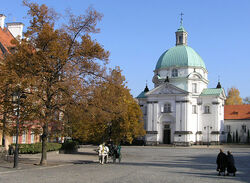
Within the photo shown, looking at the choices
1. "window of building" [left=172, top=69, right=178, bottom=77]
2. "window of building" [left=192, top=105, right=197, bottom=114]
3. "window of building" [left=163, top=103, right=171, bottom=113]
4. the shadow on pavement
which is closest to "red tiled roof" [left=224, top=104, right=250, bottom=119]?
"window of building" [left=192, top=105, right=197, bottom=114]

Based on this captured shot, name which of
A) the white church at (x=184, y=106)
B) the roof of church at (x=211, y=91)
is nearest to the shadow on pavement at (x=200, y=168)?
the white church at (x=184, y=106)

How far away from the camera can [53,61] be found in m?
21.4

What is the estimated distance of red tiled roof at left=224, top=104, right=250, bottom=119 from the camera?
72875 millimetres

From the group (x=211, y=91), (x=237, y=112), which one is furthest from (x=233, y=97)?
(x=211, y=91)

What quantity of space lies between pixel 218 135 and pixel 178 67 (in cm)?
1572

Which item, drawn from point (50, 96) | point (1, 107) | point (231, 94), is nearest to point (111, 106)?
point (50, 96)

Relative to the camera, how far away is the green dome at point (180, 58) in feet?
229

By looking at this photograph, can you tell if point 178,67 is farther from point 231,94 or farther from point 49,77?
point 49,77

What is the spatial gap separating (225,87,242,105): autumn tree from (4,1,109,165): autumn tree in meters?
79.0

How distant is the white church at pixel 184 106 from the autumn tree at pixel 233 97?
26123 millimetres

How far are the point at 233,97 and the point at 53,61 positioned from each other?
83.2 meters

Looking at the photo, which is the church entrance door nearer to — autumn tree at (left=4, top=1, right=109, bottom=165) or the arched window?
the arched window

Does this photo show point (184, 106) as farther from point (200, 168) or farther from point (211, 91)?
point (200, 168)

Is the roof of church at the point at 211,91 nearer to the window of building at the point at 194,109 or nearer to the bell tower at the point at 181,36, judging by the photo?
the window of building at the point at 194,109
